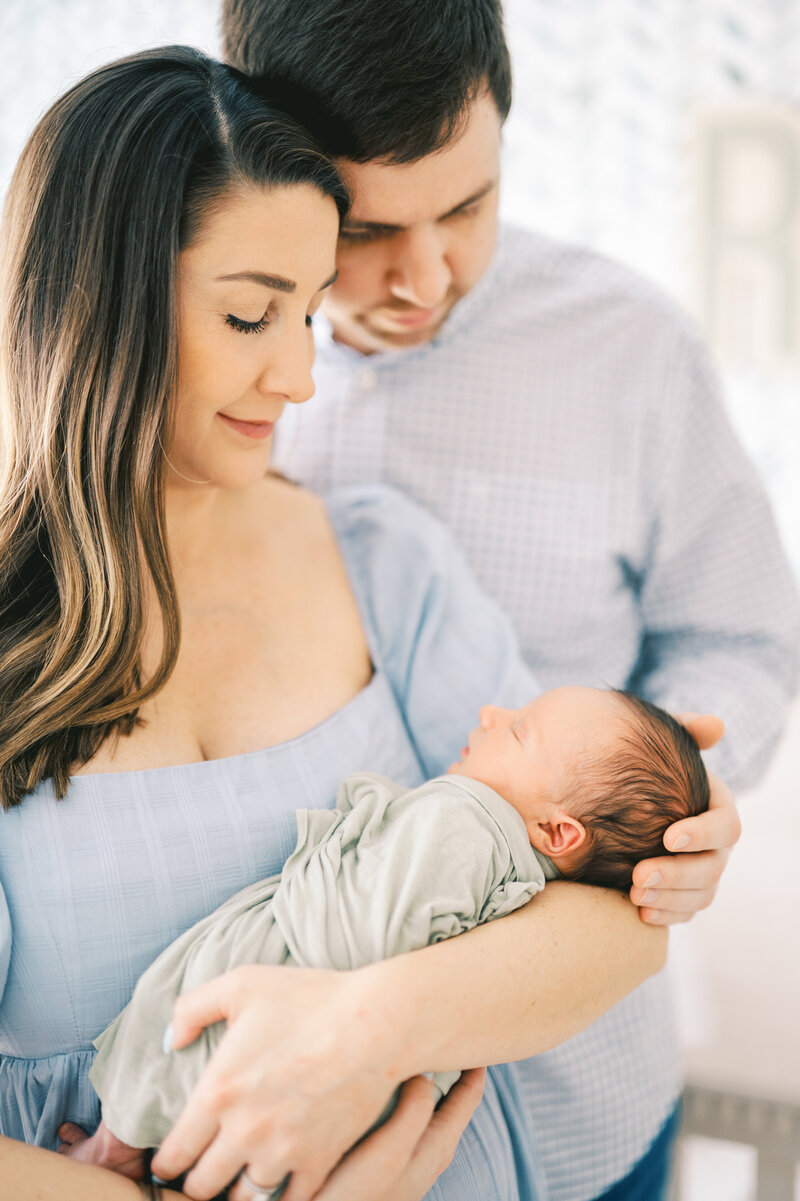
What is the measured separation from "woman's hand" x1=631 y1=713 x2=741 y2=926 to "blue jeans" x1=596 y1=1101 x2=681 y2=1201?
47 centimetres

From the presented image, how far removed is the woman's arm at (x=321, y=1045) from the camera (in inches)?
31.7

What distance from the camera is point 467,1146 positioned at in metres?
1.02

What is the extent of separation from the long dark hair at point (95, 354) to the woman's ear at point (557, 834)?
1.48ft

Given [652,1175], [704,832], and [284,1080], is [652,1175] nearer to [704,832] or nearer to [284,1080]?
[704,832]

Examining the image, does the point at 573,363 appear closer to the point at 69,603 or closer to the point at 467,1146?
the point at 69,603

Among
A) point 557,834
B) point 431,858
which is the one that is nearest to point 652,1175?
point 557,834

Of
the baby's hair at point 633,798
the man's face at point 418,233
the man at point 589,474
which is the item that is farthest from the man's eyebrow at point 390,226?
the baby's hair at point 633,798

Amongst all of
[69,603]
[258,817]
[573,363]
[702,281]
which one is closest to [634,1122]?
[258,817]

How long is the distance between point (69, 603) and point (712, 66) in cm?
316

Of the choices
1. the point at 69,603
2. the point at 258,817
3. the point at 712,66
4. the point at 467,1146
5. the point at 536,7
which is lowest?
the point at 467,1146

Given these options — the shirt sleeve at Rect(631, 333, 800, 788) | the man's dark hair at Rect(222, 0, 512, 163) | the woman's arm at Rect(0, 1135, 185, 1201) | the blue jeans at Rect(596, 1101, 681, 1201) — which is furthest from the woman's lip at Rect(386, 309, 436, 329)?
the blue jeans at Rect(596, 1101, 681, 1201)

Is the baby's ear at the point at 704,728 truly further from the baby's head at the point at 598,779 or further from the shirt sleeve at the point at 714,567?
the shirt sleeve at the point at 714,567

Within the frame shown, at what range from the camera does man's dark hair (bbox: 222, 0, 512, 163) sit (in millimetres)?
1022

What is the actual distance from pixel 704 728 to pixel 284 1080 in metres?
0.62
